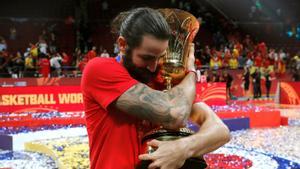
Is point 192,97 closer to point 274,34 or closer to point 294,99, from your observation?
point 294,99

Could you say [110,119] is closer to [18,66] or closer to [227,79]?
[18,66]

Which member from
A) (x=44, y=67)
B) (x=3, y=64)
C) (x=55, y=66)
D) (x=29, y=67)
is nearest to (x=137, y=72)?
(x=44, y=67)

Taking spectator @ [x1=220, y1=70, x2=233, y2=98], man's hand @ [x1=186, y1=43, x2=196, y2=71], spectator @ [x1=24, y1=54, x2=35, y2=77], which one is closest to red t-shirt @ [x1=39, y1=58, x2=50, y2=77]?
spectator @ [x1=24, y1=54, x2=35, y2=77]

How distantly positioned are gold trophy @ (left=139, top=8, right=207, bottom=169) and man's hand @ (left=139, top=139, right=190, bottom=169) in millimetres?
30

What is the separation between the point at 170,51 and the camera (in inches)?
68.5

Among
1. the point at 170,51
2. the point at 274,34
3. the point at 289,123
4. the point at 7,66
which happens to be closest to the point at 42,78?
the point at 7,66

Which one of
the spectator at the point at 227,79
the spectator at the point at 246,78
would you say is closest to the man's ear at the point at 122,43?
the spectator at the point at 227,79

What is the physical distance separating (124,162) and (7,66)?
50.5ft

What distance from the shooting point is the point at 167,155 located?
1526 millimetres

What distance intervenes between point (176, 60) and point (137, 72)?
0.18 meters

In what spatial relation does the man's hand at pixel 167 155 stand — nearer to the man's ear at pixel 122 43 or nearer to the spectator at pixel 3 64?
the man's ear at pixel 122 43

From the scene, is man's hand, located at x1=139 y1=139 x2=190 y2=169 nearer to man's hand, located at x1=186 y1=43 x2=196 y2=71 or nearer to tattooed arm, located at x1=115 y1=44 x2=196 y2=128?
tattooed arm, located at x1=115 y1=44 x2=196 y2=128

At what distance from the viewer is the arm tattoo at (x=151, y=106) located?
1553 millimetres

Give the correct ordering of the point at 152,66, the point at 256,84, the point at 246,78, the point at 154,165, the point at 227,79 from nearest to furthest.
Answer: the point at 154,165 → the point at 152,66 → the point at 227,79 → the point at 246,78 → the point at 256,84
